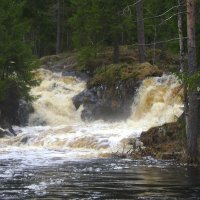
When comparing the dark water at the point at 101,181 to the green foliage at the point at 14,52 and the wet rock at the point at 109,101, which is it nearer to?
the wet rock at the point at 109,101

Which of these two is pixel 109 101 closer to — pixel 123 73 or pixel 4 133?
pixel 123 73

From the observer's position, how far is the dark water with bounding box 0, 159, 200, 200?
38.8ft

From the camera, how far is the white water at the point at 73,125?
20875mm

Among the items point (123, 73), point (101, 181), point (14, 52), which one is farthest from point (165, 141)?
point (14, 52)

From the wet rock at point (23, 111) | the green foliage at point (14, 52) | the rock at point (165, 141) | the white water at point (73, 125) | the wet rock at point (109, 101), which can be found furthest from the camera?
the wet rock at point (23, 111)

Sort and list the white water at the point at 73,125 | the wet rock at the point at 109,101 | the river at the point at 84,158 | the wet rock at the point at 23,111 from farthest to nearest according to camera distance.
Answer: the wet rock at the point at 23,111 → the wet rock at the point at 109,101 → the white water at the point at 73,125 → the river at the point at 84,158

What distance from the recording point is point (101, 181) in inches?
537

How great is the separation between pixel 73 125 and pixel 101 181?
1388 centimetres

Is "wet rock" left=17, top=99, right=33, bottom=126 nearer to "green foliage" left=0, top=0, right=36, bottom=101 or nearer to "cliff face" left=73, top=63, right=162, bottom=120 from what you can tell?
"green foliage" left=0, top=0, right=36, bottom=101

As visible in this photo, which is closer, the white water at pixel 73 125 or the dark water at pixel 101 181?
the dark water at pixel 101 181

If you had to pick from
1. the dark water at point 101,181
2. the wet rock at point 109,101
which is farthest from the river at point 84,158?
the wet rock at point 109,101

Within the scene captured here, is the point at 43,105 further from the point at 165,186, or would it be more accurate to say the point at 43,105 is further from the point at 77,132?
the point at 165,186

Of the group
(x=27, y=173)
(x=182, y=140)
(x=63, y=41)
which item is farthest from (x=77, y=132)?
(x=63, y=41)

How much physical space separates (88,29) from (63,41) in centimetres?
2428
